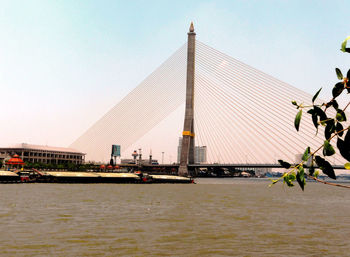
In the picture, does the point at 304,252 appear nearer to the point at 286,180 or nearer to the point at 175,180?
the point at 286,180

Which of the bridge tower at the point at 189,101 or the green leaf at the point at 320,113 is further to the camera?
the bridge tower at the point at 189,101

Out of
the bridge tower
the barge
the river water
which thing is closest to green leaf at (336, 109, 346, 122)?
the river water

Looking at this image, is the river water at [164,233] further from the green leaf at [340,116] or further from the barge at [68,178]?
the barge at [68,178]

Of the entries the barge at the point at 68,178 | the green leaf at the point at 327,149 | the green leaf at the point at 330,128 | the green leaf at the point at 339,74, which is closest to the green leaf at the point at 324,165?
the green leaf at the point at 327,149

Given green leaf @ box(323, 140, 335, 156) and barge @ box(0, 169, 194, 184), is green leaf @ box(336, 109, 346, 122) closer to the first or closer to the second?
green leaf @ box(323, 140, 335, 156)

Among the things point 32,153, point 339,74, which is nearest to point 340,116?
point 339,74

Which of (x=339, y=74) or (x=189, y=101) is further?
(x=189, y=101)

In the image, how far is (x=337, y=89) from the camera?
3.32m

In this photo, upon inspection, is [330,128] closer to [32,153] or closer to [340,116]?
[340,116]

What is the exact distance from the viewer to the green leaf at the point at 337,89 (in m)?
3.27

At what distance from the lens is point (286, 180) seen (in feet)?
12.3

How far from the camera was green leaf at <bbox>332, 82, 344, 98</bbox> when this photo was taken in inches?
129

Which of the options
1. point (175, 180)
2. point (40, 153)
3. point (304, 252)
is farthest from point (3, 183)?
point (40, 153)

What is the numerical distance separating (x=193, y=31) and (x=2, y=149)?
129 m
